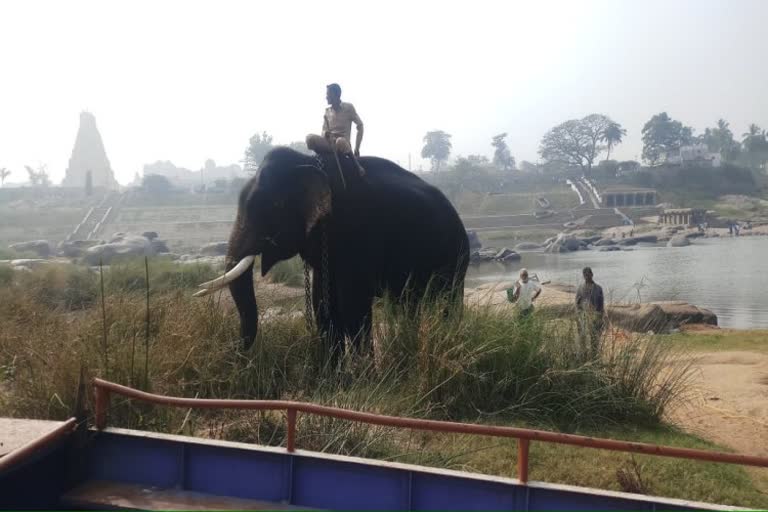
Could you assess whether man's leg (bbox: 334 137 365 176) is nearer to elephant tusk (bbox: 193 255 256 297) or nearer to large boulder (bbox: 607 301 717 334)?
elephant tusk (bbox: 193 255 256 297)

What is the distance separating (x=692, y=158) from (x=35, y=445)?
10630 centimetres

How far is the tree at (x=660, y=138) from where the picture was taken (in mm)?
111250

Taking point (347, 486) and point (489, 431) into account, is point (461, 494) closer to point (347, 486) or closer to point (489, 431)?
point (489, 431)

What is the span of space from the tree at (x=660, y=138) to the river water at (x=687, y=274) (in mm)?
63823

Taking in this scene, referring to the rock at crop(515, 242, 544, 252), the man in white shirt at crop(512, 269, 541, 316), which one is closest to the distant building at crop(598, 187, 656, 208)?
the rock at crop(515, 242, 544, 252)

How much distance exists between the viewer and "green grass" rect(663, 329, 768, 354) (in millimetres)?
11901

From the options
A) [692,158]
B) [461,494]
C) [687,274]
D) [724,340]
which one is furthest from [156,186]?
[461,494]

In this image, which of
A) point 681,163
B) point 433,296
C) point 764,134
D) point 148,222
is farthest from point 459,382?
point 764,134

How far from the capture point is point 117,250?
103 feet

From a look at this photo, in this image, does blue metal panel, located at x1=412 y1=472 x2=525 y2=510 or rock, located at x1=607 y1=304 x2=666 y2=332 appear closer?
blue metal panel, located at x1=412 y1=472 x2=525 y2=510

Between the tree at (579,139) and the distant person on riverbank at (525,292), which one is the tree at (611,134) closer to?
the tree at (579,139)

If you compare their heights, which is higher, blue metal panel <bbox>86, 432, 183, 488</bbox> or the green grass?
blue metal panel <bbox>86, 432, 183, 488</bbox>

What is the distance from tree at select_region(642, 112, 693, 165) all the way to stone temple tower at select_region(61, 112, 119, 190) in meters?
93.0

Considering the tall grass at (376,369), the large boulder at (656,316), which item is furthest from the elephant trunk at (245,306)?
the large boulder at (656,316)
